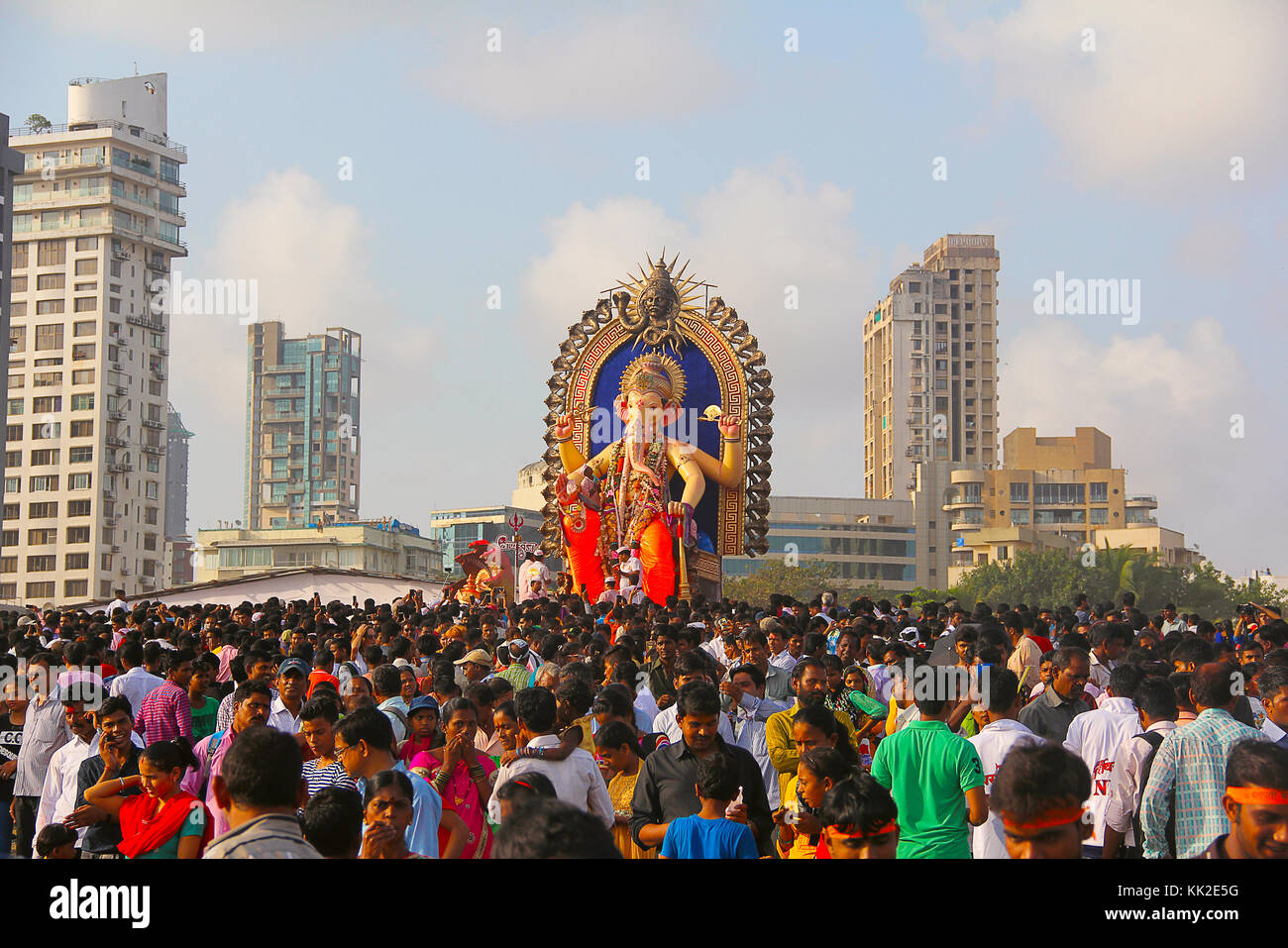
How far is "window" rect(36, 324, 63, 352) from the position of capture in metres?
71.2

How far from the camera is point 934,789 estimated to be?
244 inches

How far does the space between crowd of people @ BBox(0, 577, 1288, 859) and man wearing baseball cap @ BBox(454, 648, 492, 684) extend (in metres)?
0.02

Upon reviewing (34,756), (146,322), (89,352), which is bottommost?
(34,756)

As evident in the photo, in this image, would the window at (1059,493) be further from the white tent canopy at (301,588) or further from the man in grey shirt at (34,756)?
the man in grey shirt at (34,756)

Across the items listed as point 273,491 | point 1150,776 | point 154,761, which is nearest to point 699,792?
point 1150,776

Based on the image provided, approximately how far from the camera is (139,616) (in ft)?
54.3

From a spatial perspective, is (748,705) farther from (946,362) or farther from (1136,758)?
(946,362)

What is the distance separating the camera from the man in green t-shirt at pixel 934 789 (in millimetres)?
6141

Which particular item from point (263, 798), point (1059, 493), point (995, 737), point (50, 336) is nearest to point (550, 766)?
Result: point (263, 798)

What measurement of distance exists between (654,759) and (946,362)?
353ft

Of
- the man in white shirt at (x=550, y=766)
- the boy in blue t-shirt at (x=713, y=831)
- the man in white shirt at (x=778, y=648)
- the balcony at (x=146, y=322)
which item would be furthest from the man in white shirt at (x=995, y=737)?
the balcony at (x=146, y=322)

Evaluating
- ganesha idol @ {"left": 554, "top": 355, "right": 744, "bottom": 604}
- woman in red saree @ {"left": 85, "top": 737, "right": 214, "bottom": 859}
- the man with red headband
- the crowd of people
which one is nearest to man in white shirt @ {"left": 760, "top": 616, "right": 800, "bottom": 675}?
the crowd of people
